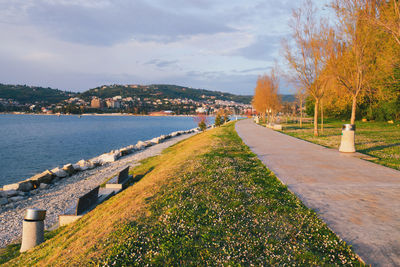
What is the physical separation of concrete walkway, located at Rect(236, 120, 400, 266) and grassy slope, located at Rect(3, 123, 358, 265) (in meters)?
0.38

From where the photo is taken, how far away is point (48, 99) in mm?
192500

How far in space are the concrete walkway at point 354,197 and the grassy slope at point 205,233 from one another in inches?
15.0

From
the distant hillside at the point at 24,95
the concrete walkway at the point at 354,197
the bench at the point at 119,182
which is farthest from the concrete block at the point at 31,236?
the distant hillside at the point at 24,95

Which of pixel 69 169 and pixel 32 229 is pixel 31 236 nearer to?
pixel 32 229

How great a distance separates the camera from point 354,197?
268 inches

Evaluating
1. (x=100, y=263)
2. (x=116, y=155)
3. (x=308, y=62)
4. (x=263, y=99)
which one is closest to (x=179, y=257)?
(x=100, y=263)

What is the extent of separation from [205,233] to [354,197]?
4.54 meters

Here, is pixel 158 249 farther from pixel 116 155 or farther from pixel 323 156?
pixel 116 155

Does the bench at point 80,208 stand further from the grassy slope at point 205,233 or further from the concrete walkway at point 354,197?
the concrete walkway at point 354,197

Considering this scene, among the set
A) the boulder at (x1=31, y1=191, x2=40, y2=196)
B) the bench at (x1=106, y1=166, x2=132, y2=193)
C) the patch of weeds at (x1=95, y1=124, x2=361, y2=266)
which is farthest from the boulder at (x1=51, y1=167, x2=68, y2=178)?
the patch of weeds at (x1=95, y1=124, x2=361, y2=266)

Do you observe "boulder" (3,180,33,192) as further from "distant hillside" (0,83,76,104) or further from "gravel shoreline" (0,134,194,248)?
"distant hillside" (0,83,76,104)

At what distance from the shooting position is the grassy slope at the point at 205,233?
4207 millimetres

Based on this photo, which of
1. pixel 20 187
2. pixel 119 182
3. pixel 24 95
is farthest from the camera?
pixel 24 95

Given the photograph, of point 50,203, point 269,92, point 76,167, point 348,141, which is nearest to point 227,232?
point 50,203
